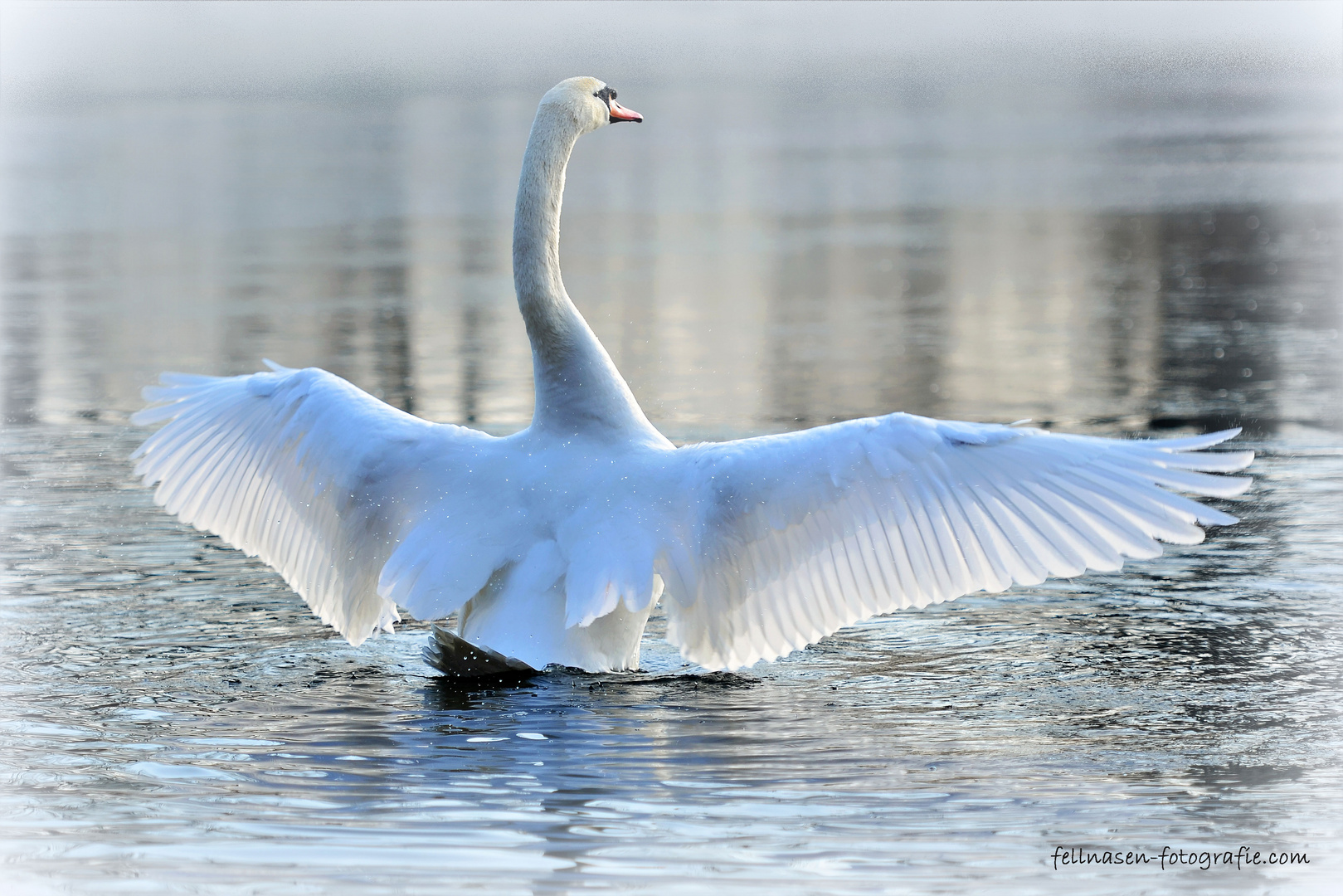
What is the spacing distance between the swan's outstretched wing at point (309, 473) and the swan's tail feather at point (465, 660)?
0.22m

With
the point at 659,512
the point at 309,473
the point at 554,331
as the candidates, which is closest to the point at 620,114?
the point at 554,331

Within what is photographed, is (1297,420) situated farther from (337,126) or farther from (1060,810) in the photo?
(337,126)

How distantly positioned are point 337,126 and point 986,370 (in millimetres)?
63569

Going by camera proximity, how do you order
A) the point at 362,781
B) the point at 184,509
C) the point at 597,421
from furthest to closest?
the point at 184,509
the point at 597,421
the point at 362,781

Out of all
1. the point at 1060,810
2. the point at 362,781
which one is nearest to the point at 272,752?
the point at 362,781

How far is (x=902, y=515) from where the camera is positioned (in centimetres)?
614

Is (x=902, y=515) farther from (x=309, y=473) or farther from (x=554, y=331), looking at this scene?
(x=309, y=473)

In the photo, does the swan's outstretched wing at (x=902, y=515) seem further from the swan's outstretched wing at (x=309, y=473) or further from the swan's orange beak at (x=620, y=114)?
the swan's orange beak at (x=620, y=114)

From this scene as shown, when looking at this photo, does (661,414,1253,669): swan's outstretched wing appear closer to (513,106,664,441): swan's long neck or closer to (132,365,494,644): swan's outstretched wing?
(513,106,664,441): swan's long neck

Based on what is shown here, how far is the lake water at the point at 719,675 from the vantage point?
5.03 m

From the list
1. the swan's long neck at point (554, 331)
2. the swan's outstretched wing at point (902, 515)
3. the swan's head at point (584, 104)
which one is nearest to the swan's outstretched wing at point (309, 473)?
the swan's long neck at point (554, 331)

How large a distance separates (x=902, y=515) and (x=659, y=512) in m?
0.90

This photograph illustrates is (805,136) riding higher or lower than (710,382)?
higher

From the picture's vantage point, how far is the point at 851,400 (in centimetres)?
1273
